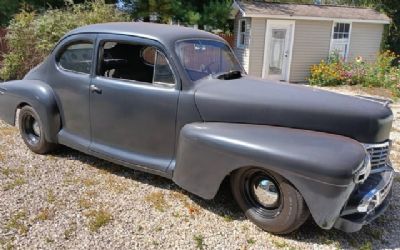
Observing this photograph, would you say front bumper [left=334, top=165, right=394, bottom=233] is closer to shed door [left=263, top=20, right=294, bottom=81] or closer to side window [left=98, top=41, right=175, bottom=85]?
side window [left=98, top=41, right=175, bottom=85]

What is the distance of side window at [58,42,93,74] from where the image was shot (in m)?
4.71

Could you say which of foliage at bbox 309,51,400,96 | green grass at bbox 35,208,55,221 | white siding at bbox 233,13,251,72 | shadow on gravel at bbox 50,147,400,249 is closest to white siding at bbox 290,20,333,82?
foliage at bbox 309,51,400,96

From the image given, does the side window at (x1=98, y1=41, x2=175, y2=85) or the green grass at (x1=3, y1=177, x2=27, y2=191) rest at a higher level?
the side window at (x1=98, y1=41, x2=175, y2=85)

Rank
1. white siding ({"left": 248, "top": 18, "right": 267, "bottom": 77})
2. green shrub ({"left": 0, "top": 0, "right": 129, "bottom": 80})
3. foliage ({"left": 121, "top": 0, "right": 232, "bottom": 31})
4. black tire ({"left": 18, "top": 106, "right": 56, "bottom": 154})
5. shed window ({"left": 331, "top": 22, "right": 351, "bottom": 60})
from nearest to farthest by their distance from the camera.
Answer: black tire ({"left": 18, "top": 106, "right": 56, "bottom": 154}) → green shrub ({"left": 0, "top": 0, "right": 129, "bottom": 80}) → foliage ({"left": 121, "top": 0, "right": 232, "bottom": 31}) → white siding ({"left": 248, "top": 18, "right": 267, "bottom": 77}) → shed window ({"left": 331, "top": 22, "right": 351, "bottom": 60})

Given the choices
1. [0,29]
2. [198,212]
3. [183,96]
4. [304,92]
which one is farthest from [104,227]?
[0,29]

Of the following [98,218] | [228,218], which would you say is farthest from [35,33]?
[228,218]

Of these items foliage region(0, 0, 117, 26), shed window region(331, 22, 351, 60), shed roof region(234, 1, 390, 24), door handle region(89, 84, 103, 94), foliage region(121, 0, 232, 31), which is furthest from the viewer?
shed window region(331, 22, 351, 60)

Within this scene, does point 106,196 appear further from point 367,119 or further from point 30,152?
point 367,119

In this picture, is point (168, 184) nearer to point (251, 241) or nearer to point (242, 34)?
point (251, 241)

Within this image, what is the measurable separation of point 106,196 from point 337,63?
1315 centimetres

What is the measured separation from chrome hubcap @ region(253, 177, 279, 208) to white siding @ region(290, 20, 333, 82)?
1266cm

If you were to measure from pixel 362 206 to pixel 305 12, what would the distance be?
13.3 metres

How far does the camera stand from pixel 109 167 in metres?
5.07

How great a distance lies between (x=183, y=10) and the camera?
1302cm
